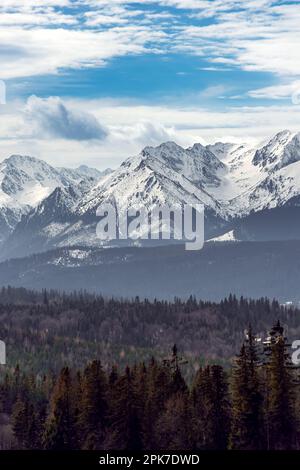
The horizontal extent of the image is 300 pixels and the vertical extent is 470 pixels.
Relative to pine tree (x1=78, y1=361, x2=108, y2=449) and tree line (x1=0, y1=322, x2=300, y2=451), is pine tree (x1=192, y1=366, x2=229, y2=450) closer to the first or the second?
tree line (x1=0, y1=322, x2=300, y2=451)

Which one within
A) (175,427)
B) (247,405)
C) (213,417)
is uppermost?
(247,405)

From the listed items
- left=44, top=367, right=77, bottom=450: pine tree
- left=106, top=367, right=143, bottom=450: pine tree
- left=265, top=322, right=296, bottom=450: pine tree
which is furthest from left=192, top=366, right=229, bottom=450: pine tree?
left=44, top=367, right=77, bottom=450: pine tree

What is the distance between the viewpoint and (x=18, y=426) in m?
190

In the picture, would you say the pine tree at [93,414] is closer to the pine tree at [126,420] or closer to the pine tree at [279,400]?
the pine tree at [126,420]

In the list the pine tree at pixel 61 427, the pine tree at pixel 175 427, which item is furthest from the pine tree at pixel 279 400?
the pine tree at pixel 61 427

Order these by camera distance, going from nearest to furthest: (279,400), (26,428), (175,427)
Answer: (279,400), (175,427), (26,428)

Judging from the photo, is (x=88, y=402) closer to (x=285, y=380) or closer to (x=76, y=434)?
(x=76, y=434)

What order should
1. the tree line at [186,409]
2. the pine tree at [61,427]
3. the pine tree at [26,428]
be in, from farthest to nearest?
the pine tree at [26,428], the pine tree at [61,427], the tree line at [186,409]

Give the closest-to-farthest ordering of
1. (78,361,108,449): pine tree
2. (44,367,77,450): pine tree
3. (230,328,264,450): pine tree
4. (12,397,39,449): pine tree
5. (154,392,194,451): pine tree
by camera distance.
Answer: (230,328,264,450): pine tree < (154,392,194,451): pine tree < (78,361,108,449): pine tree < (44,367,77,450): pine tree < (12,397,39,449): pine tree

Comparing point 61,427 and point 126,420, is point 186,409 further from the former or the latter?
point 61,427

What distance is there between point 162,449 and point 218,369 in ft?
51.9

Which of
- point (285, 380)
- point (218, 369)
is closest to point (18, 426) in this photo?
point (218, 369)

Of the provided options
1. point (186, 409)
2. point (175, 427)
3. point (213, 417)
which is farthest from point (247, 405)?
point (175, 427)
